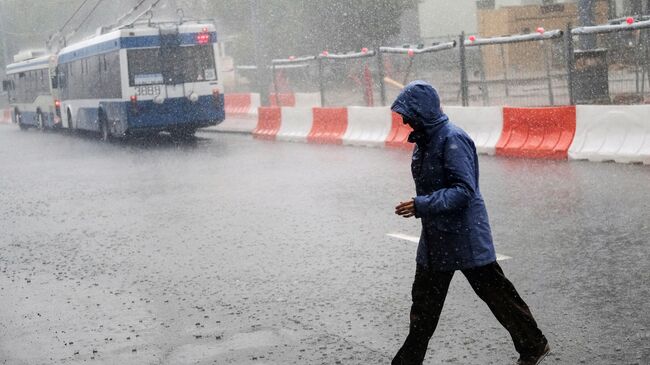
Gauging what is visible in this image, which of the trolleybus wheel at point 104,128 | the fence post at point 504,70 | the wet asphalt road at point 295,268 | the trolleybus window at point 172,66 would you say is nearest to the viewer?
the wet asphalt road at point 295,268

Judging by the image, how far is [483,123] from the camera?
1670 cm

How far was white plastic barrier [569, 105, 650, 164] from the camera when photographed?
13.4 m

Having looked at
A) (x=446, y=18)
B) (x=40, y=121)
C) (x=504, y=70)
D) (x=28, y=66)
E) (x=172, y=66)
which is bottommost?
(x=40, y=121)

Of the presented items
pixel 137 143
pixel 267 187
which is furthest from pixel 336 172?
pixel 137 143

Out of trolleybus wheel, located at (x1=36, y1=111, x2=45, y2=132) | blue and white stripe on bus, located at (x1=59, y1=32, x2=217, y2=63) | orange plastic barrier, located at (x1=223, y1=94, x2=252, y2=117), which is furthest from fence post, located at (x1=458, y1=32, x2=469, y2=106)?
trolleybus wheel, located at (x1=36, y1=111, x2=45, y2=132)

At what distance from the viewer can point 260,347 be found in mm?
5957

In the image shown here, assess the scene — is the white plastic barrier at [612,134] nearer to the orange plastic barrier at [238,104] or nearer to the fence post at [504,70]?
the fence post at [504,70]

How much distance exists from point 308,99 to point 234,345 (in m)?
25.2

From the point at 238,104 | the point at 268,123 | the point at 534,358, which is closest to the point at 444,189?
→ the point at 534,358

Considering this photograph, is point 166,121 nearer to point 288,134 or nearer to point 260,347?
point 288,134

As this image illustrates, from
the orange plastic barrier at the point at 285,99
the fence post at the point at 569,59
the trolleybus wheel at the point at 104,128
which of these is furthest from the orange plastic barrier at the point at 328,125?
the orange plastic barrier at the point at 285,99

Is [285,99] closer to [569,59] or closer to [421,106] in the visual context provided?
[569,59]

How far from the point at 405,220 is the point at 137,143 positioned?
17.0 m

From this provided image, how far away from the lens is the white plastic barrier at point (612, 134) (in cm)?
1337
